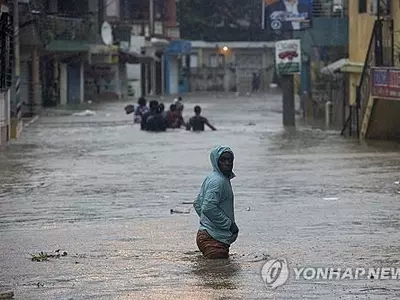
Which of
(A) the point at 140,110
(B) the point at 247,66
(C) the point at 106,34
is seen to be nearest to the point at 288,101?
(A) the point at 140,110

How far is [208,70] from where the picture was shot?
8575cm

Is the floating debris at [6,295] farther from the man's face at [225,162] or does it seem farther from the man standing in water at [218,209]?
the man's face at [225,162]

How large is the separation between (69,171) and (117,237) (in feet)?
30.7

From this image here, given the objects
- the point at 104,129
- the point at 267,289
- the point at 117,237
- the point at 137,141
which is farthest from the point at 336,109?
the point at 267,289

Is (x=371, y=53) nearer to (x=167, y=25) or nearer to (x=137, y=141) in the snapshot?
(x=137, y=141)

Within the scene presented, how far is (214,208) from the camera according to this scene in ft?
36.5

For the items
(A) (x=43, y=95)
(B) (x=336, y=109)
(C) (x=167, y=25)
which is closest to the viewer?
(B) (x=336, y=109)

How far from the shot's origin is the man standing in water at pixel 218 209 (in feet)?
36.4

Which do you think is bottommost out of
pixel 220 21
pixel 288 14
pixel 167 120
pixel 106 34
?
pixel 167 120

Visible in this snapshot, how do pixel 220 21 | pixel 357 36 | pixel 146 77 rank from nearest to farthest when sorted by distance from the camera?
1. pixel 357 36
2. pixel 146 77
3. pixel 220 21

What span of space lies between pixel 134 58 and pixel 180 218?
51957 millimetres

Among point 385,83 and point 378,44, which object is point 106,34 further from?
point 385,83

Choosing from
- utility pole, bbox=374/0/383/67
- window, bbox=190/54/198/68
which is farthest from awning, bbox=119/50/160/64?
utility pole, bbox=374/0/383/67

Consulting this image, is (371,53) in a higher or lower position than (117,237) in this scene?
higher
